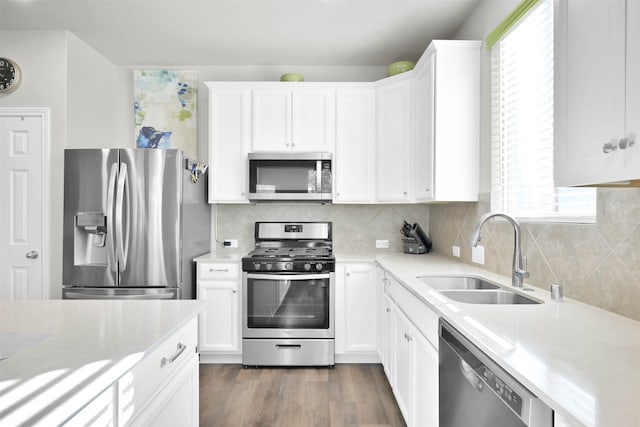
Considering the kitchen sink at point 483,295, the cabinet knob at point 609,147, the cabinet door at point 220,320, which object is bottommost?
the cabinet door at point 220,320

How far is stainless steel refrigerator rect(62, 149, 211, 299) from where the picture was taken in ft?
8.75

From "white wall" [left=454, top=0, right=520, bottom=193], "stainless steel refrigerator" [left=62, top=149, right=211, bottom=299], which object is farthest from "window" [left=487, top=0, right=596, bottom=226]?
"stainless steel refrigerator" [left=62, top=149, right=211, bottom=299]

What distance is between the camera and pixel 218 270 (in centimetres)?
299

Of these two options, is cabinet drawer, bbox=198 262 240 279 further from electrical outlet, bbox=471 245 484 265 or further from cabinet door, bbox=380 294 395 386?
electrical outlet, bbox=471 245 484 265

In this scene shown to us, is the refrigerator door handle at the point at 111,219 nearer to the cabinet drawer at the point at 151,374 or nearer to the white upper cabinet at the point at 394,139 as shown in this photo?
the cabinet drawer at the point at 151,374

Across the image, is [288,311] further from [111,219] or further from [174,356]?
[174,356]

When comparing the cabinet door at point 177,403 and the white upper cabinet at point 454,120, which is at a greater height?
the white upper cabinet at point 454,120

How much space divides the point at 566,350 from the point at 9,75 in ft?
13.4

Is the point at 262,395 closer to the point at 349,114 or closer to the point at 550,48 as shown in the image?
the point at 349,114

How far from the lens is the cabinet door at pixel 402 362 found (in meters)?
1.93

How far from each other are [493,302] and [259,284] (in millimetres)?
1775

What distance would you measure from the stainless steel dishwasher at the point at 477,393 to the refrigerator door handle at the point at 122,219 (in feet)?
7.62

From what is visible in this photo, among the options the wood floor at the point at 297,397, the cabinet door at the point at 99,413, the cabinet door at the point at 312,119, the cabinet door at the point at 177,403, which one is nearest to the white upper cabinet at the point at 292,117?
the cabinet door at the point at 312,119

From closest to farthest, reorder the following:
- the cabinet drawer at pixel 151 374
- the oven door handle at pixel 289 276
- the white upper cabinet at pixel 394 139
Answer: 1. the cabinet drawer at pixel 151 374
2. the oven door handle at pixel 289 276
3. the white upper cabinet at pixel 394 139
